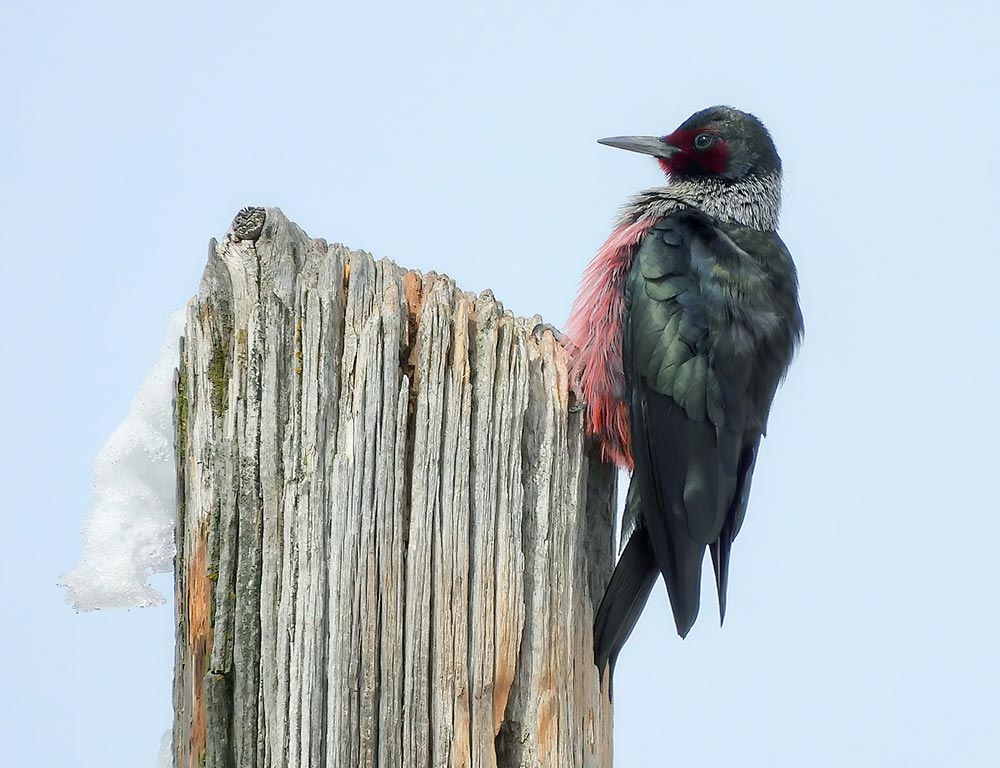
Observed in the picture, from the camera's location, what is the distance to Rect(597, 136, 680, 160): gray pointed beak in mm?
4688

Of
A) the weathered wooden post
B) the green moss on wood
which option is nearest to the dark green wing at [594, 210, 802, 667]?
the weathered wooden post

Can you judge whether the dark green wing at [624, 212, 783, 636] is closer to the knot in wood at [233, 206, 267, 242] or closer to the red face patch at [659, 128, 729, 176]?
the red face patch at [659, 128, 729, 176]

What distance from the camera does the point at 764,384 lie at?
385 cm

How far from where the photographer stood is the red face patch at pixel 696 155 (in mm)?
4602

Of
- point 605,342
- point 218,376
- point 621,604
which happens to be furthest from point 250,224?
point 621,604

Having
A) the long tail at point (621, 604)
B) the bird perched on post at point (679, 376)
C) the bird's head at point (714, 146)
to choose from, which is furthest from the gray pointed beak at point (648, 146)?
the long tail at point (621, 604)

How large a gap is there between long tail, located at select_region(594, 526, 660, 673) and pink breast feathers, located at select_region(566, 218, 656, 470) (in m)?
0.32

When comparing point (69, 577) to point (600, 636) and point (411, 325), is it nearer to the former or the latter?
point (411, 325)

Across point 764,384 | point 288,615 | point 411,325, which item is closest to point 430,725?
point 288,615

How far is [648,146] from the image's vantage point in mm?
4711

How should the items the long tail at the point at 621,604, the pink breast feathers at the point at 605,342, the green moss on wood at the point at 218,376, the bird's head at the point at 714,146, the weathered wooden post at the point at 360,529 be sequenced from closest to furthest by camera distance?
the weathered wooden post at the point at 360,529 → the green moss on wood at the point at 218,376 → the long tail at the point at 621,604 → the pink breast feathers at the point at 605,342 → the bird's head at the point at 714,146

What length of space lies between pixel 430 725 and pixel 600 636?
0.61 m

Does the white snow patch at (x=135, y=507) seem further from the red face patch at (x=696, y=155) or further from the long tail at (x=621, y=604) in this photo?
the red face patch at (x=696, y=155)

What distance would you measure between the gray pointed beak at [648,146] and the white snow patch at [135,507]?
2.31 m
